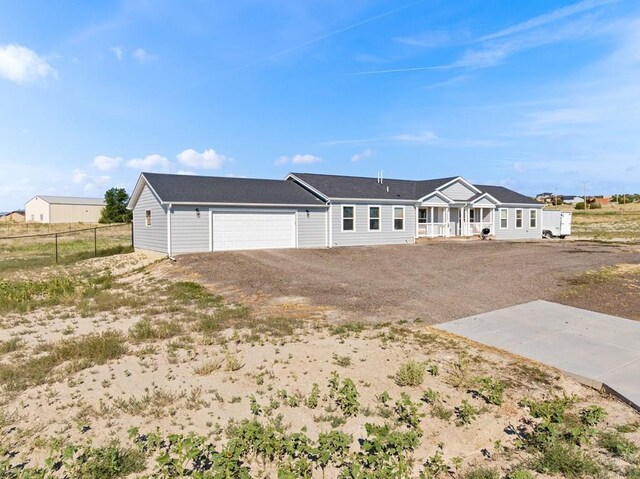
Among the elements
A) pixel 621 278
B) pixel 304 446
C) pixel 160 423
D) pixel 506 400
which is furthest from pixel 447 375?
pixel 621 278

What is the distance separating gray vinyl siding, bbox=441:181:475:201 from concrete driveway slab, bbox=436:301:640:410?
63.7ft

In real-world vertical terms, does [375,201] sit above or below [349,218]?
above

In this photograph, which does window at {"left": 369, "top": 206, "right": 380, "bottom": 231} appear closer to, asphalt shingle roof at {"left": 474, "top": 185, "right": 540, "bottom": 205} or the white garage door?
the white garage door

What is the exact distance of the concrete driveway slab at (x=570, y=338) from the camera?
5445mm

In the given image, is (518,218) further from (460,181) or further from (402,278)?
(402,278)

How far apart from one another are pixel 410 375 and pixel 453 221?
81.8 ft

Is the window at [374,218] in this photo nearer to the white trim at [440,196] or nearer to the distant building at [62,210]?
the white trim at [440,196]

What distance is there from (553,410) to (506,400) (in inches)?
21.6

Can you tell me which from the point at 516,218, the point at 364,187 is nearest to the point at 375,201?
the point at 364,187

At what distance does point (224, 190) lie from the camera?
20.3 metres

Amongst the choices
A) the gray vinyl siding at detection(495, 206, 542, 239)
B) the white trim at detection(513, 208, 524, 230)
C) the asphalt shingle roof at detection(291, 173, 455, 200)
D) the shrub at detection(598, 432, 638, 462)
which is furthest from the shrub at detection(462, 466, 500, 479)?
the white trim at detection(513, 208, 524, 230)

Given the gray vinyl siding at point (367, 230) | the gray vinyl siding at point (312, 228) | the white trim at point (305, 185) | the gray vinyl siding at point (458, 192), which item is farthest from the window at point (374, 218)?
the gray vinyl siding at point (458, 192)

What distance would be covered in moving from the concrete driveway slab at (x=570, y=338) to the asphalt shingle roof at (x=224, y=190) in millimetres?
13628

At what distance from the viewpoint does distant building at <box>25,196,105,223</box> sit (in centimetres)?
7556
